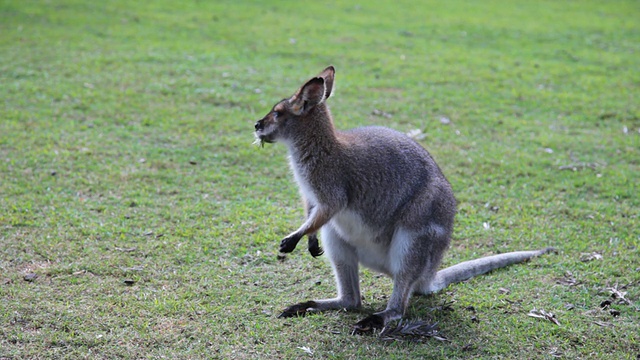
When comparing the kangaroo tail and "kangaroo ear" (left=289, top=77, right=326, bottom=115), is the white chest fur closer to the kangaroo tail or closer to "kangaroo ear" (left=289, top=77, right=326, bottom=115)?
"kangaroo ear" (left=289, top=77, right=326, bottom=115)

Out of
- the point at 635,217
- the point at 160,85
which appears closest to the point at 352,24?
the point at 160,85

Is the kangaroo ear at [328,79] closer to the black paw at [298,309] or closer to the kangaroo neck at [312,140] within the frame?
the kangaroo neck at [312,140]

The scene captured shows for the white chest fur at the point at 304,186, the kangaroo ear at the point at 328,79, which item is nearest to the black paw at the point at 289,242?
the white chest fur at the point at 304,186

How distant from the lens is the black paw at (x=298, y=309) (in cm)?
402

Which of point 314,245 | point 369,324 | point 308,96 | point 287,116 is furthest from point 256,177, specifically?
point 369,324

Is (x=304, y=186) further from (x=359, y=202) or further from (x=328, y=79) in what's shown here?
(x=328, y=79)

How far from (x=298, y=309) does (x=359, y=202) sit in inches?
28.6

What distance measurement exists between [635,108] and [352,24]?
5.45 metres

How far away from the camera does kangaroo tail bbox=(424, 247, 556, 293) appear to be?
4398 millimetres

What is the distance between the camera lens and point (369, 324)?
12.7ft

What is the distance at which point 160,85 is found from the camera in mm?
8375

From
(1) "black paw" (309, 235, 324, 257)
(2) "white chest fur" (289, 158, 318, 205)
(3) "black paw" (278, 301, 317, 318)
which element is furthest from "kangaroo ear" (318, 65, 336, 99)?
(3) "black paw" (278, 301, 317, 318)

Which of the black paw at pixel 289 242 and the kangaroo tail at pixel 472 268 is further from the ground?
the black paw at pixel 289 242

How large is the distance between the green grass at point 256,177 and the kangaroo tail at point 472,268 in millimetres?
75
